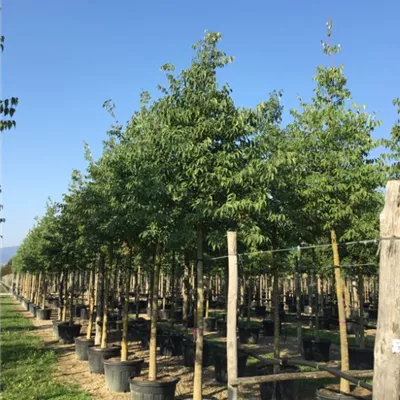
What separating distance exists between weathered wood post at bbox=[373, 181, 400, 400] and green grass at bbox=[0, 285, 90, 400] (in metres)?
6.17

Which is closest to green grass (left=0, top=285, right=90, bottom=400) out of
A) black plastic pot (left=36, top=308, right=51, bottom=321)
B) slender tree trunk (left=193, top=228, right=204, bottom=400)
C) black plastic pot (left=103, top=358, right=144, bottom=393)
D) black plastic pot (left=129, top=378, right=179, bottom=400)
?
black plastic pot (left=103, top=358, right=144, bottom=393)

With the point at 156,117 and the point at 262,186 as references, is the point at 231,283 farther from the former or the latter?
the point at 156,117

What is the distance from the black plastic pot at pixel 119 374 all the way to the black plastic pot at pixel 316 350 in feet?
Answer: 19.1

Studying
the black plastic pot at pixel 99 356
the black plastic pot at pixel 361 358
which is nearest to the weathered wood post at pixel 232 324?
the black plastic pot at pixel 99 356

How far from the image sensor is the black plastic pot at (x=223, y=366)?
30.6 feet

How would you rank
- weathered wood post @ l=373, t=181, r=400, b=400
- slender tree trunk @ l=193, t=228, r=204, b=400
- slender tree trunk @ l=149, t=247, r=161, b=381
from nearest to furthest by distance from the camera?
weathered wood post @ l=373, t=181, r=400, b=400 → slender tree trunk @ l=193, t=228, r=204, b=400 → slender tree trunk @ l=149, t=247, r=161, b=381

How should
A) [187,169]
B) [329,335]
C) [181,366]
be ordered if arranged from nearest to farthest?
[187,169]
[181,366]
[329,335]

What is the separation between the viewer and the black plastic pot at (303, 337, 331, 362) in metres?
12.4

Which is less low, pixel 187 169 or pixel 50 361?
pixel 187 169

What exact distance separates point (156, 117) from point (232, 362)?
179 inches

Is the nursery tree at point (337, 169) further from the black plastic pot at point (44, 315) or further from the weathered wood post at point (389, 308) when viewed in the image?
the black plastic pot at point (44, 315)

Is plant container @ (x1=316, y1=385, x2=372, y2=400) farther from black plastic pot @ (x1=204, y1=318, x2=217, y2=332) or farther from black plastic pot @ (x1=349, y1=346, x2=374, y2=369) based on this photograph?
black plastic pot @ (x1=204, y1=318, x2=217, y2=332)

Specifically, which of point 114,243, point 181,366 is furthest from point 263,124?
point 181,366

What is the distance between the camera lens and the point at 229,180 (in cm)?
643
